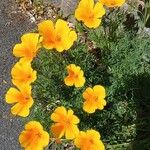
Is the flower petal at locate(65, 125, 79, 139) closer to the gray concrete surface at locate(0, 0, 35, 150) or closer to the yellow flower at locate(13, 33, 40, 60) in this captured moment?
the yellow flower at locate(13, 33, 40, 60)

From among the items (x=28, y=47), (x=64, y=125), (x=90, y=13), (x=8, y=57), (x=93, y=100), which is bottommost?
(x=8, y=57)

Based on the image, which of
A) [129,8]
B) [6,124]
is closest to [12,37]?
[6,124]

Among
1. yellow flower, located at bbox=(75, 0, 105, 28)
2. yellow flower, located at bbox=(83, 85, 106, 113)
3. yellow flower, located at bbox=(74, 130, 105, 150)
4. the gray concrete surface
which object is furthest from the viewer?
the gray concrete surface

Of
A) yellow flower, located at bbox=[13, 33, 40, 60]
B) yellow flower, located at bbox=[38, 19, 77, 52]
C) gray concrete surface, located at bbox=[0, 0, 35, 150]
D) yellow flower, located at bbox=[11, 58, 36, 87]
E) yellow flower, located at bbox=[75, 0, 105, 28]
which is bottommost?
gray concrete surface, located at bbox=[0, 0, 35, 150]

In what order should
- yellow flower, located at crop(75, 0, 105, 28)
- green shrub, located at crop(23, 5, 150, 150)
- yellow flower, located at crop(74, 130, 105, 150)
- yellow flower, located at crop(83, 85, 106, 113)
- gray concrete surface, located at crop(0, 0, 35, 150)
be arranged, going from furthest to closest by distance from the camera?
gray concrete surface, located at crop(0, 0, 35, 150) < green shrub, located at crop(23, 5, 150, 150) < yellow flower, located at crop(75, 0, 105, 28) < yellow flower, located at crop(83, 85, 106, 113) < yellow flower, located at crop(74, 130, 105, 150)

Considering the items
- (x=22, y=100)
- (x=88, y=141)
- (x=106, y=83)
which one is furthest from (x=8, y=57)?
(x=88, y=141)

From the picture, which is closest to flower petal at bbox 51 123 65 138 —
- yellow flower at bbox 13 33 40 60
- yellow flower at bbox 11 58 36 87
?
yellow flower at bbox 11 58 36 87

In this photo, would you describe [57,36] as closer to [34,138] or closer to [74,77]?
[74,77]
